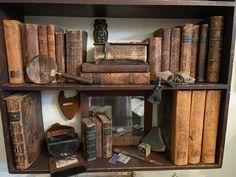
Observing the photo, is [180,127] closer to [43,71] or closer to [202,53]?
[202,53]

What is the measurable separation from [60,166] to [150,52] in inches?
24.7

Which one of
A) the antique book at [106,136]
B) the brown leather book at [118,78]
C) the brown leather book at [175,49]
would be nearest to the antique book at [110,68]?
the brown leather book at [118,78]

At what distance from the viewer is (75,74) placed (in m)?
0.85

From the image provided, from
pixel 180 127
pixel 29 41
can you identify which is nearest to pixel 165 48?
pixel 180 127

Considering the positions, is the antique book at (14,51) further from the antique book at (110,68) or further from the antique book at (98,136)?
the antique book at (98,136)

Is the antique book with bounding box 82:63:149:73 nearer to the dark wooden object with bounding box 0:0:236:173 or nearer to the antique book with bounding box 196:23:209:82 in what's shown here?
the dark wooden object with bounding box 0:0:236:173

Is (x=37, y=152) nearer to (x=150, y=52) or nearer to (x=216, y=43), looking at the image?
(x=150, y=52)

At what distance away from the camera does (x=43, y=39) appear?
806mm

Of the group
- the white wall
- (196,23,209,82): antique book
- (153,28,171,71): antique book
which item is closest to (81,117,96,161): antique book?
the white wall

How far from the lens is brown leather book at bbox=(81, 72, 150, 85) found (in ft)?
2.64

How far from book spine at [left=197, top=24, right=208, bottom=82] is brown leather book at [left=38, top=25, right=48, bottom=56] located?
2.08 ft

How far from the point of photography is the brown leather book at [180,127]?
82 centimetres

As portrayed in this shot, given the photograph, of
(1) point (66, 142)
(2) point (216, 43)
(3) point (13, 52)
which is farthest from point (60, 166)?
(2) point (216, 43)

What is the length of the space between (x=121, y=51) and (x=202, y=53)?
0.34 metres
